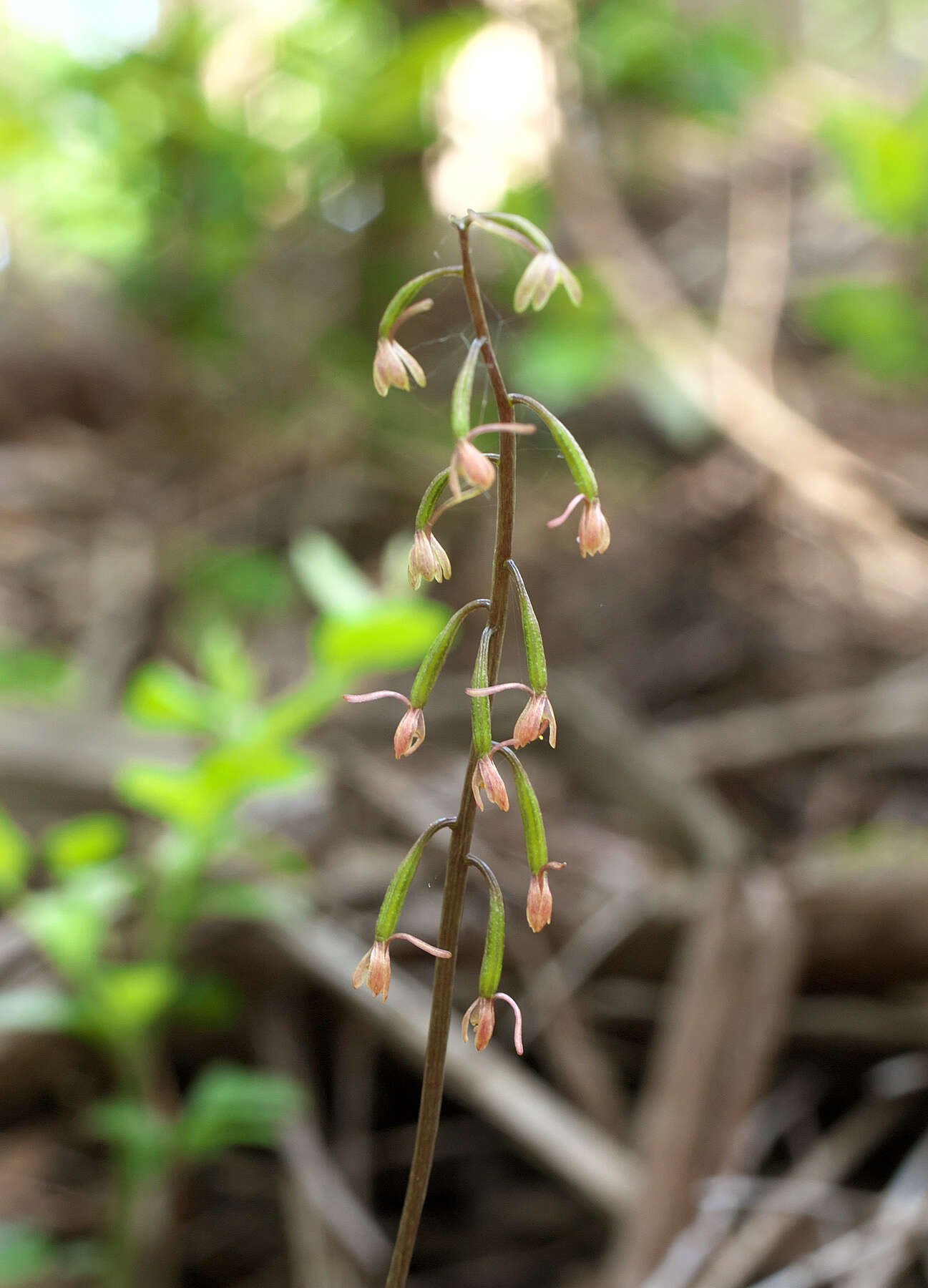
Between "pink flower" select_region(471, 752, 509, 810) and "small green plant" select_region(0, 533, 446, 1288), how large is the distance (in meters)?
1.03

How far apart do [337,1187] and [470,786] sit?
1599 millimetres

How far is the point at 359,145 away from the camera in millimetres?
4406

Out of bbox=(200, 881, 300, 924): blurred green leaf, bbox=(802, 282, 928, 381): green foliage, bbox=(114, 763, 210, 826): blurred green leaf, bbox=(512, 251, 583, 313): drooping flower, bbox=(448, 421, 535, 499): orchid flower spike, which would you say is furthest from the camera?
bbox=(802, 282, 928, 381): green foliage

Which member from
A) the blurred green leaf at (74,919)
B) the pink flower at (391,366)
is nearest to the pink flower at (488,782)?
the pink flower at (391,366)

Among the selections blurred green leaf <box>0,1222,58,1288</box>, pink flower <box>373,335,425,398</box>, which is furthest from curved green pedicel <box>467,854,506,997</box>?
blurred green leaf <box>0,1222,58,1288</box>

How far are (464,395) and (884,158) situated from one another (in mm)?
4210

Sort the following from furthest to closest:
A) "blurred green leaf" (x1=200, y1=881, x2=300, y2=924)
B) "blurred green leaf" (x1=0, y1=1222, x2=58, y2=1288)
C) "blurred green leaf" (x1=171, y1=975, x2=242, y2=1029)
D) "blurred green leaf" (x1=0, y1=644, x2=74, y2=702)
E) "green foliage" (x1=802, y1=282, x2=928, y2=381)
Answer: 1. "green foliage" (x1=802, y1=282, x2=928, y2=381)
2. "blurred green leaf" (x1=0, y1=644, x2=74, y2=702)
3. "blurred green leaf" (x1=171, y1=975, x2=242, y2=1029)
4. "blurred green leaf" (x1=200, y1=881, x2=300, y2=924)
5. "blurred green leaf" (x1=0, y1=1222, x2=58, y2=1288)

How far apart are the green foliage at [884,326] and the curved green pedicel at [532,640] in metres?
4.41

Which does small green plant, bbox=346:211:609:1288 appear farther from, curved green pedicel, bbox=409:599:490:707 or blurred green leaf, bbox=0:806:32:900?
blurred green leaf, bbox=0:806:32:900

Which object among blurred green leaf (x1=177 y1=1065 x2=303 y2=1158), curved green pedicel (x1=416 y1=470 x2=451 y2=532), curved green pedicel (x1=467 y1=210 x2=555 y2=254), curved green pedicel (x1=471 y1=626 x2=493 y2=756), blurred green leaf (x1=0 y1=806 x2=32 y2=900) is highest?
curved green pedicel (x1=467 y1=210 x2=555 y2=254)

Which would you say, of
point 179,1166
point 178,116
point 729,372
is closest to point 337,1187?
point 179,1166

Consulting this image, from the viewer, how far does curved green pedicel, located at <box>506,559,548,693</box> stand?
0.64 m

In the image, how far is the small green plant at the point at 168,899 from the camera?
5.40 ft

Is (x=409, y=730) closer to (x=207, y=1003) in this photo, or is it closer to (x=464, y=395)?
(x=464, y=395)
